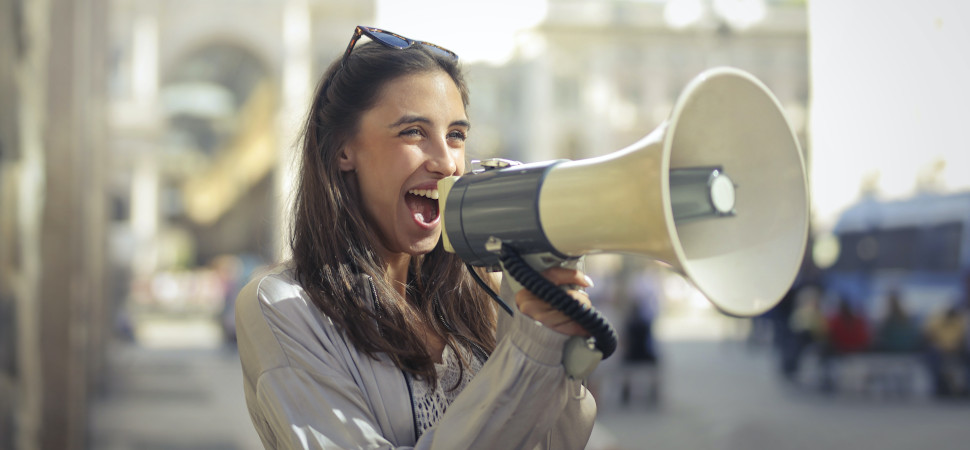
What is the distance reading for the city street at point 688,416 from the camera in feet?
20.7

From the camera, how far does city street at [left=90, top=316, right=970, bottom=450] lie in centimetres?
632

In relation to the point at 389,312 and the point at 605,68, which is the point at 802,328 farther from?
the point at 605,68

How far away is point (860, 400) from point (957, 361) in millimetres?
1110

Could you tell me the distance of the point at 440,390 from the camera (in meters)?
1.27

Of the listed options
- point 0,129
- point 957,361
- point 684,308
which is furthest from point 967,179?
point 684,308

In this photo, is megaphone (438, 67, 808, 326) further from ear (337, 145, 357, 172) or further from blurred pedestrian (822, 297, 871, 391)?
blurred pedestrian (822, 297, 871, 391)

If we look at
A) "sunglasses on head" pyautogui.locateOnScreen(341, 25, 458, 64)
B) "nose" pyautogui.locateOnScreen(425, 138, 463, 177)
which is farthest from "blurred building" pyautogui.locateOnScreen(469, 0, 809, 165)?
"nose" pyautogui.locateOnScreen(425, 138, 463, 177)

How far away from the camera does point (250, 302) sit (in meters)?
1.18

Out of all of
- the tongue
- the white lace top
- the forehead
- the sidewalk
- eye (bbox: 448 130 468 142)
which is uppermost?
the forehead

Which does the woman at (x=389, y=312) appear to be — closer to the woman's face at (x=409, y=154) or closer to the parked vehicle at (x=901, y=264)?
the woman's face at (x=409, y=154)

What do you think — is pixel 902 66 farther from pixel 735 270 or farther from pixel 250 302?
pixel 250 302

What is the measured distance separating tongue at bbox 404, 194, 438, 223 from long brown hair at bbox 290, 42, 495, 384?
0.08 metres

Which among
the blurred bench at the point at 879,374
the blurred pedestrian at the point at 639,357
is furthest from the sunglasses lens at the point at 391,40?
the blurred bench at the point at 879,374

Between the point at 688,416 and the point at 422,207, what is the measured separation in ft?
22.6
